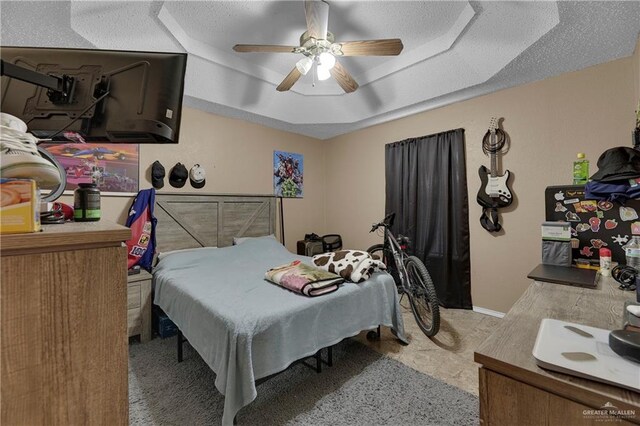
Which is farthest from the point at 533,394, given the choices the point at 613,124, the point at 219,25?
the point at 219,25

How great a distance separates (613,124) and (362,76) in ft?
8.00

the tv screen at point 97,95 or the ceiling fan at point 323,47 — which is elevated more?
the ceiling fan at point 323,47

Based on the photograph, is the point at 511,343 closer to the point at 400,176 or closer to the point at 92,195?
the point at 92,195

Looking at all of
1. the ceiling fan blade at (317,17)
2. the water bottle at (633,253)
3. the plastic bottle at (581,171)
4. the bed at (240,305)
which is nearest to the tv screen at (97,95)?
the bed at (240,305)

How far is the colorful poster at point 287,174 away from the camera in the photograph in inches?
167

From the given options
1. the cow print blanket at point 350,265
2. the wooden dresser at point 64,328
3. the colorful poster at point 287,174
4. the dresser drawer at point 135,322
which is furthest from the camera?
the colorful poster at point 287,174

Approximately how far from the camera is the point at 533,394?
0.68 meters

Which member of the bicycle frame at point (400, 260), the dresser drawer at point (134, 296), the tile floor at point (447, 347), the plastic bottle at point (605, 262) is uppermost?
the plastic bottle at point (605, 262)

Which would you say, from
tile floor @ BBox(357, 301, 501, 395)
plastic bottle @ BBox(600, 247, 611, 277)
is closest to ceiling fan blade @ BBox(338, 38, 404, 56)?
plastic bottle @ BBox(600, 247, 611, 277)

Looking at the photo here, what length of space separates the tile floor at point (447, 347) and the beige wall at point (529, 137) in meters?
0.43

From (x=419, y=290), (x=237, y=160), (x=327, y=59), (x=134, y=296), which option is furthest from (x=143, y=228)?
(x=419, y=290)

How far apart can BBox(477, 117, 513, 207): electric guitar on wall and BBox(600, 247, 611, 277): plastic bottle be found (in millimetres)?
1097

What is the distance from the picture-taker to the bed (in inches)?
57.7

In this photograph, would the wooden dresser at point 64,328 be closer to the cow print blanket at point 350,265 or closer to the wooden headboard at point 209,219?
the cow print blanket at point 350,265
